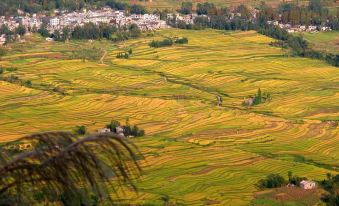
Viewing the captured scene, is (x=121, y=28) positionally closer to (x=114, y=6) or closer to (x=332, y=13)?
(x=114, y=6)

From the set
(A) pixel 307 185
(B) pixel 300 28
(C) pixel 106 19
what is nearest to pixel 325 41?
(B) pixel 300 28

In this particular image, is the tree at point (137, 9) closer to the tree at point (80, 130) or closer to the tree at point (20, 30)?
the tree at point (20, 30)

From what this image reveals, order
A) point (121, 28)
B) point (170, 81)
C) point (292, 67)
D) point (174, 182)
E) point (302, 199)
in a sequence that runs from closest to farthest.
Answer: point (302, 199)
point (174, 182)
point (170, 81)
point (292, 67)
point (121, 28)

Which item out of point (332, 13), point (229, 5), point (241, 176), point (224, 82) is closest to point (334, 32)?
point (332, 13)

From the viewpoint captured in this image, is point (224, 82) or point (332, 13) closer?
point (224, 82)

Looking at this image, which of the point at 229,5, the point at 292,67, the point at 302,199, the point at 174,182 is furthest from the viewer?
the point at 229,5
